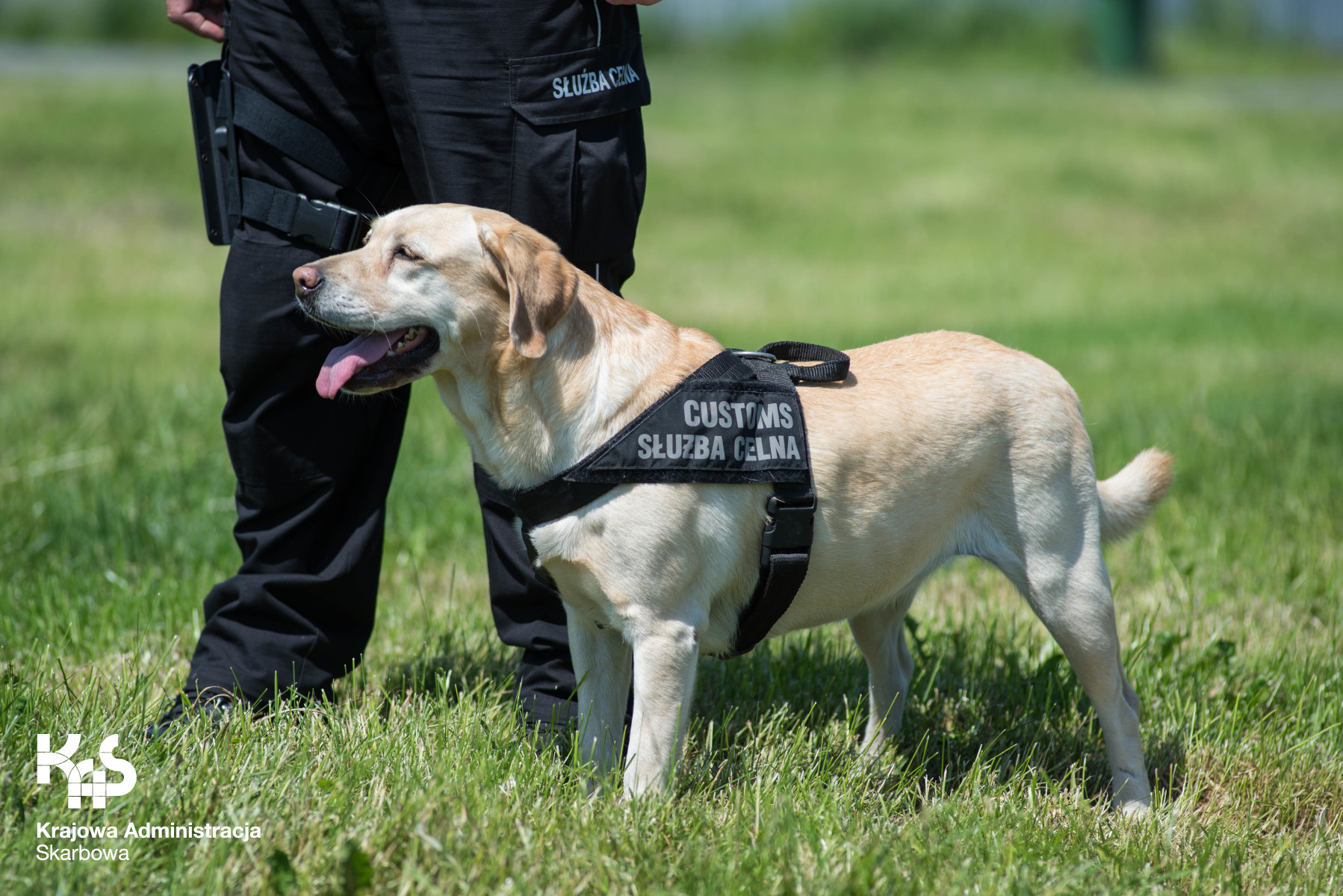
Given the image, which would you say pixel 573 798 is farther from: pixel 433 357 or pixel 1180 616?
pixel 1180 616

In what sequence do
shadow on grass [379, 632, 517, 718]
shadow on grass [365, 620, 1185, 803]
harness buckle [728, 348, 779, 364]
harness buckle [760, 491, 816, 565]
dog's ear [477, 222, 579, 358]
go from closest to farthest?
dog's ear [477, 222, 579, 358] → harness buckle [760, 491, 816, 565] → harness buckle [728, 348, 779, 364] → shadow on grass [365, 620, 1185, 803] → shadow on grass [379, 632, 517, 718]

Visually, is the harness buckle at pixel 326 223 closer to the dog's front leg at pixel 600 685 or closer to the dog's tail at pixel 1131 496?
the dog's front leg at pixel 600 685

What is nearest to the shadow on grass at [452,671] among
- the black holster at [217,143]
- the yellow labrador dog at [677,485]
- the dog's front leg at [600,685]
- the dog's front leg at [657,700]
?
the dog's front leg at [600,685]

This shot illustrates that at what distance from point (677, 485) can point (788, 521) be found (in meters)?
0.30

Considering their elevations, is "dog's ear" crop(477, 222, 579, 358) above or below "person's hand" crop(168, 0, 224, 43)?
below

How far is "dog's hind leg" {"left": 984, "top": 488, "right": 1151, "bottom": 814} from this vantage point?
3064 millimetres

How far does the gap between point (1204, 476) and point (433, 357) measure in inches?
169

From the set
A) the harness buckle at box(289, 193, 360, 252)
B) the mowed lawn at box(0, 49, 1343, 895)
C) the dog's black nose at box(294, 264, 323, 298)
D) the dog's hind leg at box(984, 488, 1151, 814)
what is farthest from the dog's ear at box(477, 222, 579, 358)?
the dog's hind leg at box(984, 488, 1151, 814)

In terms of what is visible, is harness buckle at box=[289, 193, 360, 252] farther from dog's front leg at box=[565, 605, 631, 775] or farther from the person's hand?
dog's front leg at box=[565, 605, 631, 775]

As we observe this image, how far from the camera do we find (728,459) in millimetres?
2725

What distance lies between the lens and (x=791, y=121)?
19.0 metres

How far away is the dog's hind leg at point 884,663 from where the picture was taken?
3449mm

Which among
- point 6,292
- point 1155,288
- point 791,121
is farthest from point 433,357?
point 791,121

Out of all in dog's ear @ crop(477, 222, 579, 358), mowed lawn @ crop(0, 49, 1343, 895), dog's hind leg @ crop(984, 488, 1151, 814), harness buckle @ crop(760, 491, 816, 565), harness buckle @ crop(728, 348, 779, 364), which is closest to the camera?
mowed lawn @ crop(0, 49, 1343, 895)
